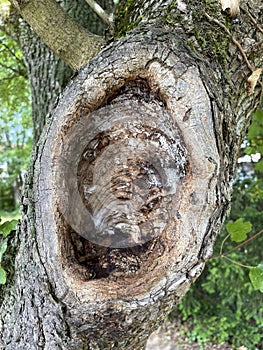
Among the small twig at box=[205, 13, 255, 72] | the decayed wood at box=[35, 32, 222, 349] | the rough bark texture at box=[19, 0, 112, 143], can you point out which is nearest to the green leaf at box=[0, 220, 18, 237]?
the decayed wood at box=[35, 32, 222, 349]

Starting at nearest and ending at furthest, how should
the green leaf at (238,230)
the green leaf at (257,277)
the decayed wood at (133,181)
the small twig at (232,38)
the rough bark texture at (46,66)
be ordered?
Result: the decayed wood at (133,181), the small twig at (232,38), the green leaf at (257,277), the green leaf at (238,230), the rough bark texture at (46,66)

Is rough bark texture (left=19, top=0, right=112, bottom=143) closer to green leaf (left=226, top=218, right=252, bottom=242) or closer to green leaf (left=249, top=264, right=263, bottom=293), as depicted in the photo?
green leaf (left=226, top=218, right=252, bottom=242)

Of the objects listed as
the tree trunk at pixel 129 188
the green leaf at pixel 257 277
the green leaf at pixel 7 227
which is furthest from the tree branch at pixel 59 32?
the green leaf at pixel 257 277

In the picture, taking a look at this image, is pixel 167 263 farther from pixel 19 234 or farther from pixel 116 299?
pixel 19 234

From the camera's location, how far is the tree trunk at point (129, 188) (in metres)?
0.92

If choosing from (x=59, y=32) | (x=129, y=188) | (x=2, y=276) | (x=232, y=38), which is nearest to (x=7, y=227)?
(x=2, y=276)

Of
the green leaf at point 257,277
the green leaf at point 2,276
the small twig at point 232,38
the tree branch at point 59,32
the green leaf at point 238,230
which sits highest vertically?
the tree branch at point 59,32

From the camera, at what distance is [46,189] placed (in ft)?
3.20

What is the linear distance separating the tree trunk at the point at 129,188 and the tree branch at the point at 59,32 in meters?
0.38

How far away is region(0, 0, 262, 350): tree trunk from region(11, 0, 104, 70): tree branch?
14.9 inches

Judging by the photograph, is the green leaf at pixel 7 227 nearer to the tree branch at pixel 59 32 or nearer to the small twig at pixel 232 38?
the tree branch at pixel 59 32

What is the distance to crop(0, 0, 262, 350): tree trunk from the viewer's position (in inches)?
36.3

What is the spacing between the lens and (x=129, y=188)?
1.07 meters

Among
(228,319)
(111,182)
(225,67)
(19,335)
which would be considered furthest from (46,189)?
(228,319)
